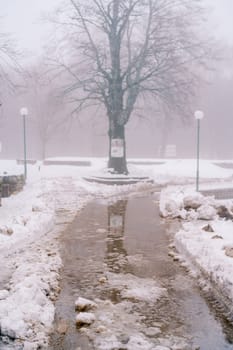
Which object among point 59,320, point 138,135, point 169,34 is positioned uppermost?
point 169,34

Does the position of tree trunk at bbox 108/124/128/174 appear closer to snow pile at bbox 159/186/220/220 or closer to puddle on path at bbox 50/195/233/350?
snow pile at bbox 159/186/220/220

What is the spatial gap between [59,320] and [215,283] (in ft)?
7.99

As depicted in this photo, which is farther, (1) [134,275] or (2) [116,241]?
(2) [116,241]

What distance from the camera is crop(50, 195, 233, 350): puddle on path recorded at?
5.01 m

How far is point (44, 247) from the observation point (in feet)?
29.0

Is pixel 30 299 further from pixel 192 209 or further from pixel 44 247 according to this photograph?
pixel 192 209

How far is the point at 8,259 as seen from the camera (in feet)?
25.9

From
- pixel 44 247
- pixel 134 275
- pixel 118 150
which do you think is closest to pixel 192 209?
pixel 44 247

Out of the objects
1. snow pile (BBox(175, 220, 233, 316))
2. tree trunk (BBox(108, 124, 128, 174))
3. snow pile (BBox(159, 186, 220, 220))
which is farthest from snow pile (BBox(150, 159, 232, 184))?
snow pile (BBox(175, 220, 233, 316))

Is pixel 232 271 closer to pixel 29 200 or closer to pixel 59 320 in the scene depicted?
pixel 59 320

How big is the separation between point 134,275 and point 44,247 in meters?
2.48

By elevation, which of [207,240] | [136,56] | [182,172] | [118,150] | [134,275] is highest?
[136,56]

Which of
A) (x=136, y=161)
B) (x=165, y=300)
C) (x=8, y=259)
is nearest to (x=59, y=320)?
(x=165, y=300)

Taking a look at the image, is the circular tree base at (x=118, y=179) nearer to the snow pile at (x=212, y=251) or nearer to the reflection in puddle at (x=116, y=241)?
the reflection in puddle at (x=116, y=241)
